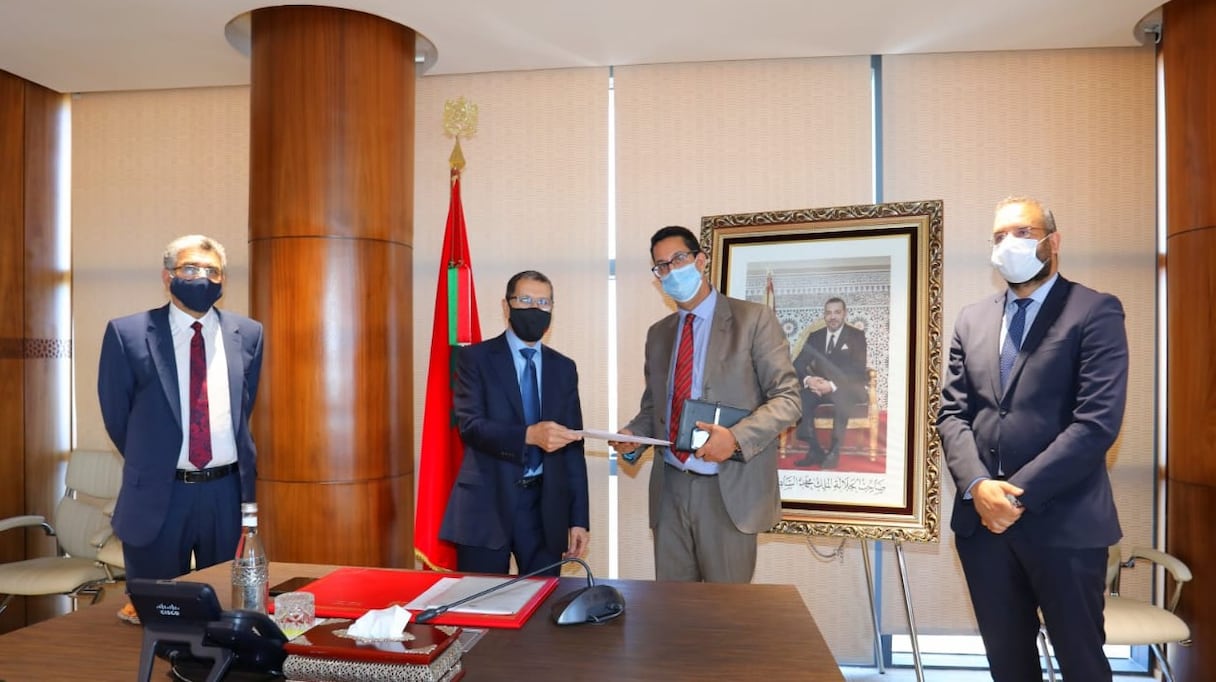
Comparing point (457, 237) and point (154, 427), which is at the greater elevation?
point (457, 237)

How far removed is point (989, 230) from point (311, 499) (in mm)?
3613

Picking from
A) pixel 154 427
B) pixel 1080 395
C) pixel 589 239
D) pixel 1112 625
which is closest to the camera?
pixel 1080 395

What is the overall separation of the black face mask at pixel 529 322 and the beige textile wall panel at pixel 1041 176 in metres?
2.20

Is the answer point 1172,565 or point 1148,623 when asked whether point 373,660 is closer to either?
point 1148,623

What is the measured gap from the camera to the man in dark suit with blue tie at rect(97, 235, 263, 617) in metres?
2.91

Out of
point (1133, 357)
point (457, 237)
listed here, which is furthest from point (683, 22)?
point (1133, 357)

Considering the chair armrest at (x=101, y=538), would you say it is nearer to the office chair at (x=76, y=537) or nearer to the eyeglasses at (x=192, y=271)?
the office chair at (x=76, y=537)

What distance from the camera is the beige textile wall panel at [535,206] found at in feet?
15.1

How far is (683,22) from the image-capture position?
156 inches

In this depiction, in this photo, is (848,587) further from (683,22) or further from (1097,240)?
(683,22)

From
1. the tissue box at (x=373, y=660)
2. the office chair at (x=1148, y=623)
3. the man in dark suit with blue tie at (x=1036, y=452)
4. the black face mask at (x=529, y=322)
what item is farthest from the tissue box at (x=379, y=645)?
the office chair at (x=1148, y=623)

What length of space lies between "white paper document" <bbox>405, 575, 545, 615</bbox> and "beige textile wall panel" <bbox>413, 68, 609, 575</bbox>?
2500 millimetres

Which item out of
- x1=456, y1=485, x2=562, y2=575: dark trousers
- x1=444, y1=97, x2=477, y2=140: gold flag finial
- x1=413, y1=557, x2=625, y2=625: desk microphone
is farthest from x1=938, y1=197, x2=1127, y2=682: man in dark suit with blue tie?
x1=444, y1=97, x2=477, y2=140: gold flag finial

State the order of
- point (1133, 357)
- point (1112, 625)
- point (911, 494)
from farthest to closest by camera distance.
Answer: point (1133, 357)
point (911, 494)
point (1112, 625)
